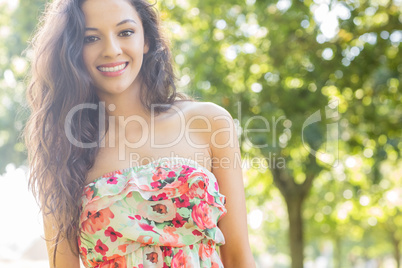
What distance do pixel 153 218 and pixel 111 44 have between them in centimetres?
70

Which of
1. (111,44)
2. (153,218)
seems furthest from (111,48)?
(153,218)

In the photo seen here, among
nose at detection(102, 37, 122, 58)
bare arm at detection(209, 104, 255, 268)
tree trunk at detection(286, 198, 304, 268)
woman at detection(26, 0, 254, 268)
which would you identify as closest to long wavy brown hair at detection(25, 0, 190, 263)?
woman at detection(26, 0, 254, 268)

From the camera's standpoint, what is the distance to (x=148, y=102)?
2227 mm

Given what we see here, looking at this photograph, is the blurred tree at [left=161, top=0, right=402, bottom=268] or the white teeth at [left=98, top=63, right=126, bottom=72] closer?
the white teeth at [left=98, top=63, right=126, bottom=72]

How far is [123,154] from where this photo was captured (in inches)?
82.1

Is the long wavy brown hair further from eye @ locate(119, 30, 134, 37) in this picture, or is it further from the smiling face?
eye @ locate(119, 30, 134, 37)

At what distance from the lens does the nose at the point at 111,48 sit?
2.01 meters

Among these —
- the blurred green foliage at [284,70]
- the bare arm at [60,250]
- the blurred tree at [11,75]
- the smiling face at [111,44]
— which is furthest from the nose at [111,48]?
the blurred tree at [11,75]

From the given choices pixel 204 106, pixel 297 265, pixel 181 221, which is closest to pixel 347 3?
pixel 204 106

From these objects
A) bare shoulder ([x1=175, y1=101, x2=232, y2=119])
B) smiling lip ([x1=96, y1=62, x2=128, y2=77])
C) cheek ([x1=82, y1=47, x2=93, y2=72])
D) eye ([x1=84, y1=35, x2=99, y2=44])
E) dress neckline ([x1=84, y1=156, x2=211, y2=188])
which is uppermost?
eye ([x1=84, y1=35, x2=99, y2=44])

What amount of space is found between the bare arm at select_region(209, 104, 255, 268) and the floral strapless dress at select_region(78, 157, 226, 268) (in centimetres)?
9

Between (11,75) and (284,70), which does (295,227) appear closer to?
(284,70)

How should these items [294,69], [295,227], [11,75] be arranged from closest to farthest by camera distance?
[294,69]
[11,75]
[295,227]

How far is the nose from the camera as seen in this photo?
2.01m
